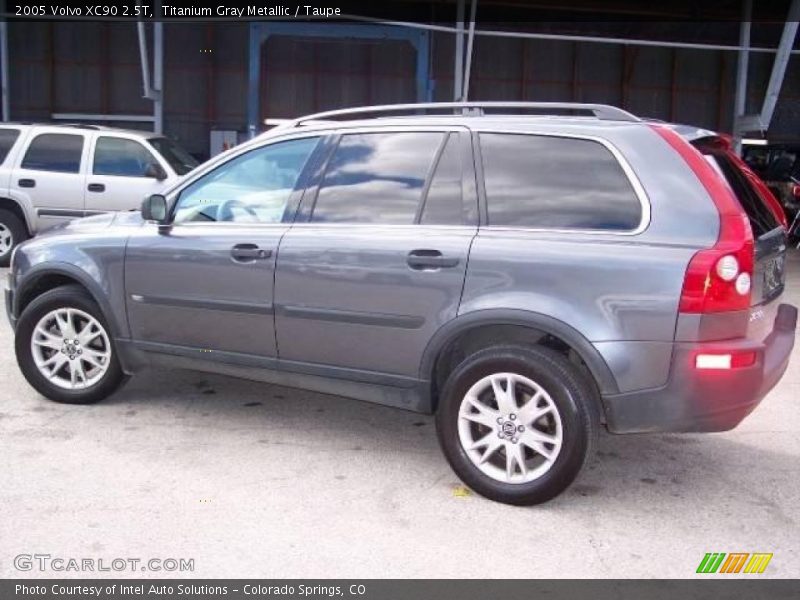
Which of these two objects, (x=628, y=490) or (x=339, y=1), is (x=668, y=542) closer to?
(x=628, y=490)

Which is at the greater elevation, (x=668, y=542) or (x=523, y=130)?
(x=523, y=130)

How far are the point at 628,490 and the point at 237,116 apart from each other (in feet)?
44.6

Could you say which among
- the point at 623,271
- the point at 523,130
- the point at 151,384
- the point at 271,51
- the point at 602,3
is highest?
the point at 602,3

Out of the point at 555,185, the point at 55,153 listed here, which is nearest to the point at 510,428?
the point at 555,185

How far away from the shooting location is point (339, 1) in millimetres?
15734

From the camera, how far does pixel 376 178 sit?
4.45 m

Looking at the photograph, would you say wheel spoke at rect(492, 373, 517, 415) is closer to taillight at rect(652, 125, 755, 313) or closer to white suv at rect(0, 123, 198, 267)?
taillight at rect(652, 125, 755, 313)

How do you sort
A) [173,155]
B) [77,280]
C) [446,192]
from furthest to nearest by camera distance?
[173,155], [77,280], [446,192]

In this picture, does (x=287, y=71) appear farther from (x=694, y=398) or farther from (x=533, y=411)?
(x=694, y=398)

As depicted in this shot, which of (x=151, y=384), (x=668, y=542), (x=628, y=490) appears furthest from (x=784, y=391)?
(x=151, y=384)

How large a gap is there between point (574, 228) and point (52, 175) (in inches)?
317

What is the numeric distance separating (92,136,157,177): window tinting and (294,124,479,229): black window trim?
626 centimetres

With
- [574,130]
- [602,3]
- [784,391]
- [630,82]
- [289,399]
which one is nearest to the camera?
[574,130]

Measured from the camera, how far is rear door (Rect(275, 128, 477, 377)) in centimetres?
416
